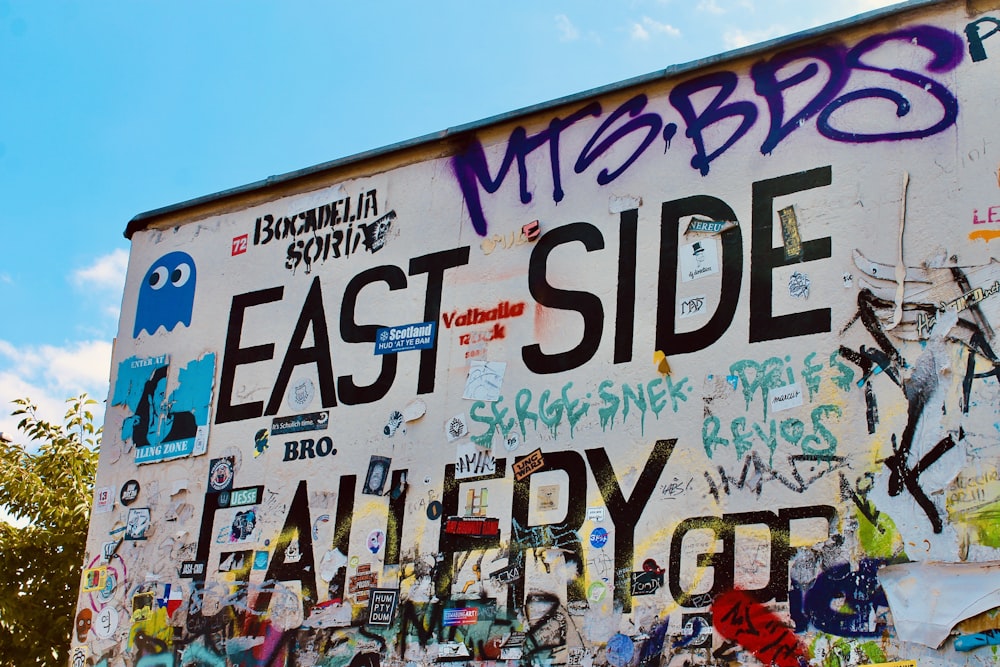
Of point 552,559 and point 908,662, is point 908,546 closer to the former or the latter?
point 908,662

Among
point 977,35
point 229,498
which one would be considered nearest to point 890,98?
point 977,35

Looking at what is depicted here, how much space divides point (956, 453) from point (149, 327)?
24.5ft

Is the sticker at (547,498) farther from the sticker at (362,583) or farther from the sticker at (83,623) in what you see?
the sticker at (83,623)

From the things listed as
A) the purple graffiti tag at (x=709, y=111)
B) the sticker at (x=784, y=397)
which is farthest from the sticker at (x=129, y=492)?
the sticker at (x=784, y=397)

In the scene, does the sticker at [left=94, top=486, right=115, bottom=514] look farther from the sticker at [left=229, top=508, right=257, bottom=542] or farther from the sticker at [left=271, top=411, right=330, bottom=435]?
the sticker at [left=271, top=411, right=330, bottom=435]

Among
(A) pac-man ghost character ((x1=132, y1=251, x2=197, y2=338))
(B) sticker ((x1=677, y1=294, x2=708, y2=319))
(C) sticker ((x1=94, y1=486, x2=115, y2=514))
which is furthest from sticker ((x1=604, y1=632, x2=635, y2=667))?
(A) pac-man ghost character ((x1=132, y1=251, x2=197, y2=338))

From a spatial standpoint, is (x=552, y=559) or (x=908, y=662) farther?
(x=552, y=559)

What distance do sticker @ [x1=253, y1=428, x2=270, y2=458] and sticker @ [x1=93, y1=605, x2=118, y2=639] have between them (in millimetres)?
1936

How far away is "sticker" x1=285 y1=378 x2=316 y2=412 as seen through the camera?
9898 millimetres

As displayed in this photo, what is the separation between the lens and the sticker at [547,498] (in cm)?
838

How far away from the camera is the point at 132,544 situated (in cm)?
1038

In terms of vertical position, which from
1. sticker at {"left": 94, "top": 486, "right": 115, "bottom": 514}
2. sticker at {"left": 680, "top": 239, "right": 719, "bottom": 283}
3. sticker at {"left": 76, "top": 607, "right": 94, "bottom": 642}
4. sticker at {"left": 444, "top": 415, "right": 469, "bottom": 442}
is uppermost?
sticker at {"left": 680, "top": 239, "right": 719, "bottom": 283}

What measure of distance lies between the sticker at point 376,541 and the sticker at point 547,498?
139 cm

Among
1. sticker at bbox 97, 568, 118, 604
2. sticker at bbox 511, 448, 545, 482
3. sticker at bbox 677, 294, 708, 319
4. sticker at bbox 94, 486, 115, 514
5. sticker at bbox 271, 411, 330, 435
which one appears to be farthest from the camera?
sticker at bbox 94, 486, 115, 514
